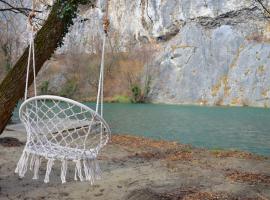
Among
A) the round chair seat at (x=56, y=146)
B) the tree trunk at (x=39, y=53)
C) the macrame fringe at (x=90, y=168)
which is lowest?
the macrame fringe at (x=90, y=168)

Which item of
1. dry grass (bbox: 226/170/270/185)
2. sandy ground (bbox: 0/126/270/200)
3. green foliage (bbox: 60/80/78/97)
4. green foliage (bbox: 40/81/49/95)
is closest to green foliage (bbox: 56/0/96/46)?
sandy ground (bbox: 0/126/270/200)

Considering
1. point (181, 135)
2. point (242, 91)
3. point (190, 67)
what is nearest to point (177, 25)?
point (190, 67)

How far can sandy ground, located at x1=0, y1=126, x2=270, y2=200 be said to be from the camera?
5.81 m

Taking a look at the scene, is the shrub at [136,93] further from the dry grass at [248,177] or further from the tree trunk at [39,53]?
the tree trunk at [39,53]

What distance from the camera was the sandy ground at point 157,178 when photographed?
19.1ft

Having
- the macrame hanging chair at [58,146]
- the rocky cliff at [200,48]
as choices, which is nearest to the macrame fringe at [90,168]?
the macrame hanging chair at [58,146]

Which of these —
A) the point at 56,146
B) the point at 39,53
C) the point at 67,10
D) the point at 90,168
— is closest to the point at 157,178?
the point at 90,168

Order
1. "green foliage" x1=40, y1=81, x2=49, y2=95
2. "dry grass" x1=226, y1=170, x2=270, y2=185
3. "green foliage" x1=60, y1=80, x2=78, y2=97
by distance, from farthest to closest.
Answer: "green foliage" x1=60, y1=80, x2=78, y2=97 < "green foliage" x1=40, y1=81, x2=49, y2=95 < "dry grass" x1=226, y1=170, x2=270, y2=185

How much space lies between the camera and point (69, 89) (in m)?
44.9

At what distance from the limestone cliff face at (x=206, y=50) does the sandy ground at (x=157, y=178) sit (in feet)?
101

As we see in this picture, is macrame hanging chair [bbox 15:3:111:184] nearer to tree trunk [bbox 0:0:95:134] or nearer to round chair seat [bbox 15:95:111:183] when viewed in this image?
round chair seat [bbox 15:95:111:183]

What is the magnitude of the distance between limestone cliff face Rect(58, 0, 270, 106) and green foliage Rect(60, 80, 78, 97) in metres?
5.27

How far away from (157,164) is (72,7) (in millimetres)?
4113

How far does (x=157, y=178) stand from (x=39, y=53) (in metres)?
2.94
